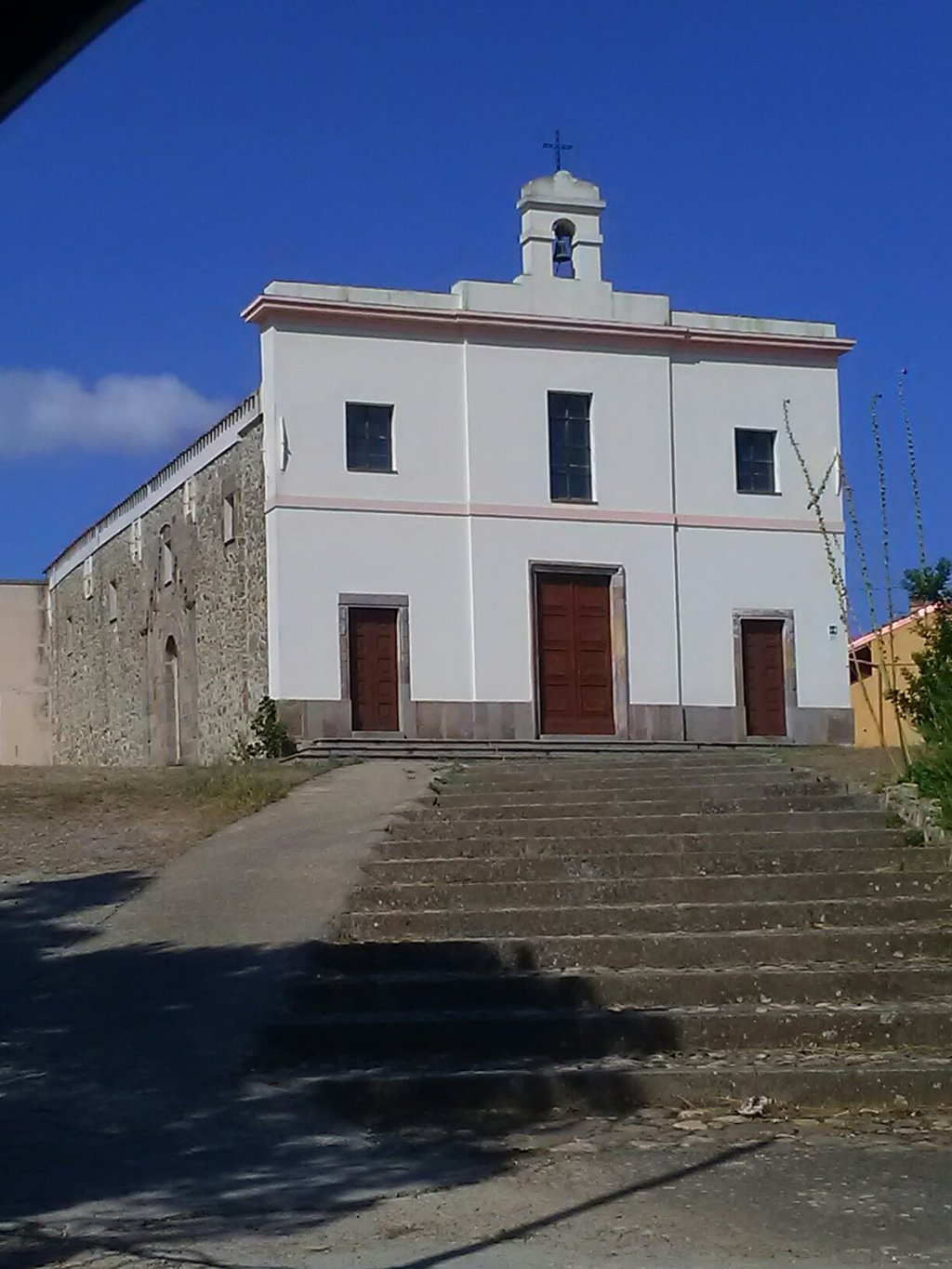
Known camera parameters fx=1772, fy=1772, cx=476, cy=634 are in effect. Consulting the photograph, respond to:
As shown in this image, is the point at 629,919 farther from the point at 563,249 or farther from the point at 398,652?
the point at 563,249

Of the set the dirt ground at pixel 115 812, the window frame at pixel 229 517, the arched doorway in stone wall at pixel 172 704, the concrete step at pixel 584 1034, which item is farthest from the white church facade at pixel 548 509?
the concrete step at pixel 584 1034

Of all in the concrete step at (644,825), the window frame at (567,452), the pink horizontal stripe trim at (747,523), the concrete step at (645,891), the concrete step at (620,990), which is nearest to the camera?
the concrete step at (620,990)

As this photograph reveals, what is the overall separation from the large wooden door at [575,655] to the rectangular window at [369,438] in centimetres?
283

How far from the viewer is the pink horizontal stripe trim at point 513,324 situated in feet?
79.6

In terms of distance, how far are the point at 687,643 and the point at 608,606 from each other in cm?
132

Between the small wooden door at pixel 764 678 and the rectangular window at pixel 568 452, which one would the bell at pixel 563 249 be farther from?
the small wooden door at pixel 764 678

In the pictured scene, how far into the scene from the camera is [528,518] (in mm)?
25328

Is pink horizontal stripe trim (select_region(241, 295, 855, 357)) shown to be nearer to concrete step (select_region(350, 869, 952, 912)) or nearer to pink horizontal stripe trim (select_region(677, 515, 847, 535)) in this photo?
pink horizontal stripe trim (select_region(677, 515, 847, 535))

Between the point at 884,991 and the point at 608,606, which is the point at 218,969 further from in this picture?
the point at 608,606

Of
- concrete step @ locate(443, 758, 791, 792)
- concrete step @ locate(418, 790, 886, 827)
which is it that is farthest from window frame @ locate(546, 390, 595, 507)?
concrete step @ locate(418, 790, 886, 827)

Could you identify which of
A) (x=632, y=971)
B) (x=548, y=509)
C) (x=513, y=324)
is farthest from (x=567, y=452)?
(x=632, y=971)

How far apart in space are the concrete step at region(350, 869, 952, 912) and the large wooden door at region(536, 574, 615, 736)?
14.1 metres

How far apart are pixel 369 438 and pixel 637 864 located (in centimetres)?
1424

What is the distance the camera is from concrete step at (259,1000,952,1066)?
328 inches
